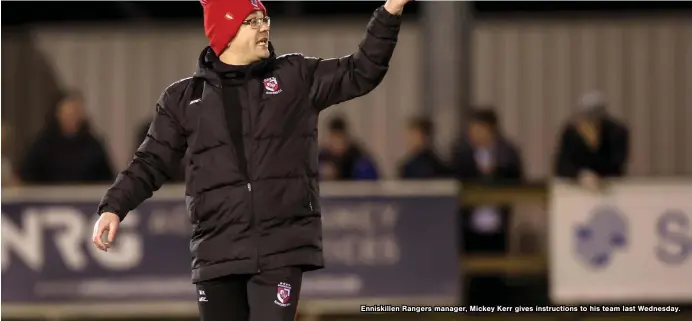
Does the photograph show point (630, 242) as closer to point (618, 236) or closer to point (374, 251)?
point (618, 236)

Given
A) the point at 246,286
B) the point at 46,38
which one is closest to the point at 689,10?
the point at 46,38

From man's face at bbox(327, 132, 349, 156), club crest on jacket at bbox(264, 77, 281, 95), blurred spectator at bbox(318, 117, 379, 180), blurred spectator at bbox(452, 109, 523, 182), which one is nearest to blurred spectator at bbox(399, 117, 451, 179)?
blurred spectator at bbox(452, 109, 523, 182)

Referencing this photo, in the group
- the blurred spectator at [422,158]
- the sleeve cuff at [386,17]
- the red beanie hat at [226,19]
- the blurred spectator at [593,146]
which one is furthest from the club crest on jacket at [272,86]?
the blurred spectator at [593,146]

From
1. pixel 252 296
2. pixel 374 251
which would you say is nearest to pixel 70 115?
pixel 374 251

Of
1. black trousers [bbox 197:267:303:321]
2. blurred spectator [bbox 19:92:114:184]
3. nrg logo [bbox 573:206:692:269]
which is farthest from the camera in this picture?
blurred spectator [bbox 19:92:114:184]

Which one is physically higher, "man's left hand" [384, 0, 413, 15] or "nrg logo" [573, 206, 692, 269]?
"man's left hand" [384, 0, 413, 15]

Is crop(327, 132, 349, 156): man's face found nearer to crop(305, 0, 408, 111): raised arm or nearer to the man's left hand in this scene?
crop(305, 0, 408, 111): raised arm

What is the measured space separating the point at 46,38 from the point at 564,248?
7874 millimetres

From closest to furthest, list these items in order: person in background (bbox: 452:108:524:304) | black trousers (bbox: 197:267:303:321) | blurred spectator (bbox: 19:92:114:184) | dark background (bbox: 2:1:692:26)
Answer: black trousers (bbox: 197:267:303:321) < person in background (bbox: 452:108:524:304) < blurred spectator (bbox: 19:92:114:184) < dark background (bbox: 2:1:692:26)

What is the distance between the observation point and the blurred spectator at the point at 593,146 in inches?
435

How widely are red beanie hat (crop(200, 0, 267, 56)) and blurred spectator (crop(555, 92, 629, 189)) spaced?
19.4ft

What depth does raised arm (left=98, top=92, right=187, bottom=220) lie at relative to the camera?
5570 millimetres

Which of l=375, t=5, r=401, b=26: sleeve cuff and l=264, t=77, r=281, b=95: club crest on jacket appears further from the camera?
l=264, t=77, r=281, b=95: club crest on jacket

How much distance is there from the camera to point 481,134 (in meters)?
11.4
